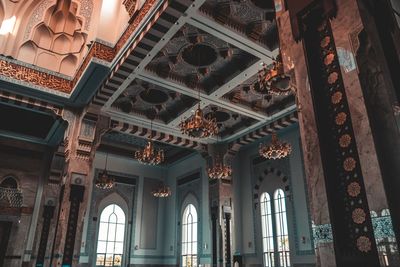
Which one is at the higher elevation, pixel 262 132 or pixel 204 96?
pixel 204 96

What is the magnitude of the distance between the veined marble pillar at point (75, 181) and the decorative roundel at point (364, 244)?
19.4 feet

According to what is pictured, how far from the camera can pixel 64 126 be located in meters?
8.57

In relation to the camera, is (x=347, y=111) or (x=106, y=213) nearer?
(x=347, y=111)

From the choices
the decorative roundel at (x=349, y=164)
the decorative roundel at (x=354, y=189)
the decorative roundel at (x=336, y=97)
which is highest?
the decorative roundel at (x=336, y=97)

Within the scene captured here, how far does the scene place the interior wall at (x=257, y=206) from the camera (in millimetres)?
7559

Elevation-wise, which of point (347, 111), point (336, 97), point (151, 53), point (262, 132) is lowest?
point (347, 111)

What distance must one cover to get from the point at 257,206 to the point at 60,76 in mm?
6006

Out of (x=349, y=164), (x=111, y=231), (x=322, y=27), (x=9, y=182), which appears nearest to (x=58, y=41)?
(x=9, y=182)

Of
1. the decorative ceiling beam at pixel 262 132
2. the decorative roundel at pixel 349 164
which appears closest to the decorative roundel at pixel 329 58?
the decorative roundel at pixel 349 164

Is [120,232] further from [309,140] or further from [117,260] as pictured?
[309,140]

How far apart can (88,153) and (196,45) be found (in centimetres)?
348

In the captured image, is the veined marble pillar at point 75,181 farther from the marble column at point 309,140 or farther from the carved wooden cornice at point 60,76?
the marble column at point 309,140

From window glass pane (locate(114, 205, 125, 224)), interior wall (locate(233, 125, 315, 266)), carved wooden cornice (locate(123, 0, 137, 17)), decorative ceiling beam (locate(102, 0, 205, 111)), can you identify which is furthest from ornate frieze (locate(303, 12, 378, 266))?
window glass pane (locate(114, 205, 125, 224))

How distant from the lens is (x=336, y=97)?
2.26m
